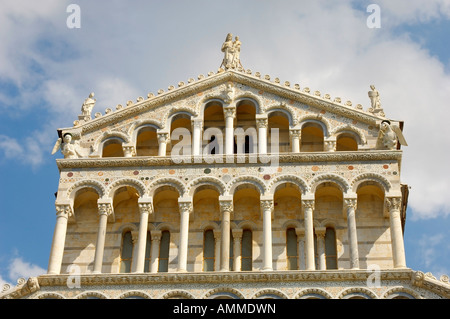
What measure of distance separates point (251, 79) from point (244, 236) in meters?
4.58

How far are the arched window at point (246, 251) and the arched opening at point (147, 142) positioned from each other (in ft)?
11.2

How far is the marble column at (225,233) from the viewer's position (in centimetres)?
2364

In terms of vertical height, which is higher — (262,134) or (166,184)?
(262,134)

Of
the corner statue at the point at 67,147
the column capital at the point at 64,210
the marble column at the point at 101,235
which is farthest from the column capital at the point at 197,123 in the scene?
the column capital at the point at 64,210

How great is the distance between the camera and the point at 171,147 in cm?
2656

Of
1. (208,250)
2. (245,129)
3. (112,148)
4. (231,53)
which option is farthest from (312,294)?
(231,53)

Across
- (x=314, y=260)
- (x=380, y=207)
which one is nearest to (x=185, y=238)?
(x=314, y=260)

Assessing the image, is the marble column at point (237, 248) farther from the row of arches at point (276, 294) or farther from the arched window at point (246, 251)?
the row of arches at point (276, 294)

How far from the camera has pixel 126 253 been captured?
25.1m

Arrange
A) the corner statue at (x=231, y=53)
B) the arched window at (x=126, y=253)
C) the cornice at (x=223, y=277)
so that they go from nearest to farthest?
the cornice at (x=223, y=277)
the arched window at (x=126, y=253)
the corner statue at (x=231, y=53)

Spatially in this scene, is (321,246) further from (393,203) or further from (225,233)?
(225,233)

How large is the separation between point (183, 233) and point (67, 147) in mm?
3978

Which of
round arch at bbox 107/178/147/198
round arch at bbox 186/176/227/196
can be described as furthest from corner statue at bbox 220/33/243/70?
round arch at bbox 107/178/147/198

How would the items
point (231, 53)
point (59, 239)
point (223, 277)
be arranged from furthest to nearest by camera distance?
point (231, 53)
point (59, 239)
point (223, 277)
